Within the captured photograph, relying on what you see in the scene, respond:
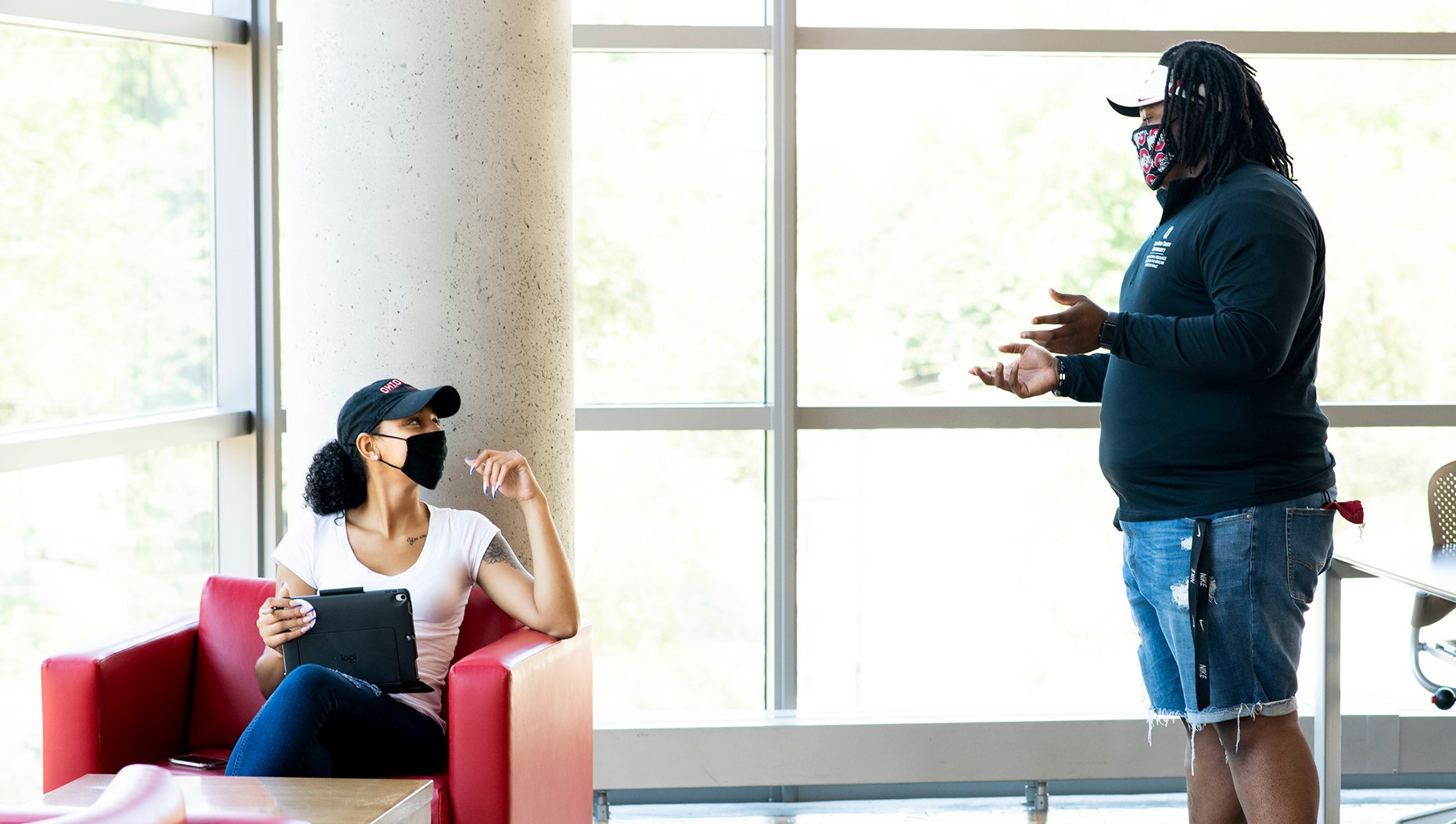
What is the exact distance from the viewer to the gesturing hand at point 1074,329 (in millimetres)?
2172

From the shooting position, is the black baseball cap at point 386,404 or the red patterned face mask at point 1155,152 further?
the black baseball cap at point 386,404

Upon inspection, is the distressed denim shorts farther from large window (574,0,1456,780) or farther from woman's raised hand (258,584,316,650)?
woman's raised hand (258,584,316,650)

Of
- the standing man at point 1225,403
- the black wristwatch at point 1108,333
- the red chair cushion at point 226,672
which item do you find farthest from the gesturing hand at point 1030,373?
the red chair cushion at point 226,672

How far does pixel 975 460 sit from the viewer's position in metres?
3.91

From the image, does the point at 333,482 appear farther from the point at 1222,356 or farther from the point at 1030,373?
the point at 1222,356

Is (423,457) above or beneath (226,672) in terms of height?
above

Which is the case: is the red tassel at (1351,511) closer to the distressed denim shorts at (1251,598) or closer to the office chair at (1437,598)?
the distressed denim shorts at (1251,598)

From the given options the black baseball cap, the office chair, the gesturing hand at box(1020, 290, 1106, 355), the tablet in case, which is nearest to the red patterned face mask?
the gesturing hand at box(1020, 290, 1106, 355)

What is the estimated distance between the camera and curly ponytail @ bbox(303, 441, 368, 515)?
2688 mm

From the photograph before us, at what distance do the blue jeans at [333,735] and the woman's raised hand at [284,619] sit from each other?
0.34 feet

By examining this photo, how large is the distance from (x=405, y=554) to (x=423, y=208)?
2.79ft

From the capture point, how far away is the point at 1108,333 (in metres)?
2.17

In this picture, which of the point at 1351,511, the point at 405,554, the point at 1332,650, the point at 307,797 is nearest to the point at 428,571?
the point at 405,554

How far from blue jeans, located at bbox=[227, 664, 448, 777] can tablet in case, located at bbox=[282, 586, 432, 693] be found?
4 centimetres
